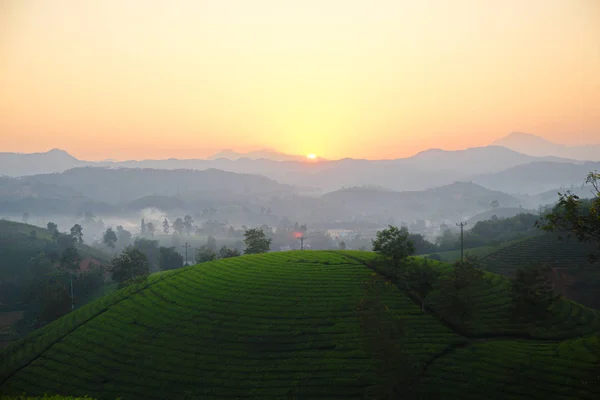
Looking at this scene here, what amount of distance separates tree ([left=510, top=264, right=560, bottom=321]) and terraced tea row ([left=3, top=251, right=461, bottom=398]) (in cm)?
921

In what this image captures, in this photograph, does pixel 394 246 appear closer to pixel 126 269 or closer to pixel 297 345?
pixel 297 345

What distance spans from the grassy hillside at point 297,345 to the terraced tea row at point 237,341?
133 millimetres

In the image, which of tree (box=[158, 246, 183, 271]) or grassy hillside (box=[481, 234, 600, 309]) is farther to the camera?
tree (box=[158, 246, 183, 271])

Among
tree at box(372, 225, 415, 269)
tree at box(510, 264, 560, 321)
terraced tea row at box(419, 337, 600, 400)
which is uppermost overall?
tree at box(372, 225, 415, 269)

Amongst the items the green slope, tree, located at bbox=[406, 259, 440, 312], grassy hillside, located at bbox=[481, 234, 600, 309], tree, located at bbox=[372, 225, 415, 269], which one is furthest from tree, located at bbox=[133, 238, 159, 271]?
tree, located at bbox=[406, 259, 440, 312]

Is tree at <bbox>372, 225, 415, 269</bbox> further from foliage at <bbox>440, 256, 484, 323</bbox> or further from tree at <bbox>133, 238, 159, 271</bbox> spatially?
tree at <bbox>133, 238, 159, 271</bbox>

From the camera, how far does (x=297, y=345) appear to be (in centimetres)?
3847

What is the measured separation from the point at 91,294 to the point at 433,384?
284 ft

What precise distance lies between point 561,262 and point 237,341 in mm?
73898

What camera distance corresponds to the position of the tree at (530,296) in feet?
135

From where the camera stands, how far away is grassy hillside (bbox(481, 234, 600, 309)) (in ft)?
241

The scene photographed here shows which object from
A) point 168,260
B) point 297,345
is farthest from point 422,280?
point 168,260

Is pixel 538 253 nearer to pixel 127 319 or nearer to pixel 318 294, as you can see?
pixel 318 294

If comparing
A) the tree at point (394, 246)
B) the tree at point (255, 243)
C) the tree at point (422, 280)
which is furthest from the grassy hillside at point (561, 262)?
the tree at point (255, 243)
